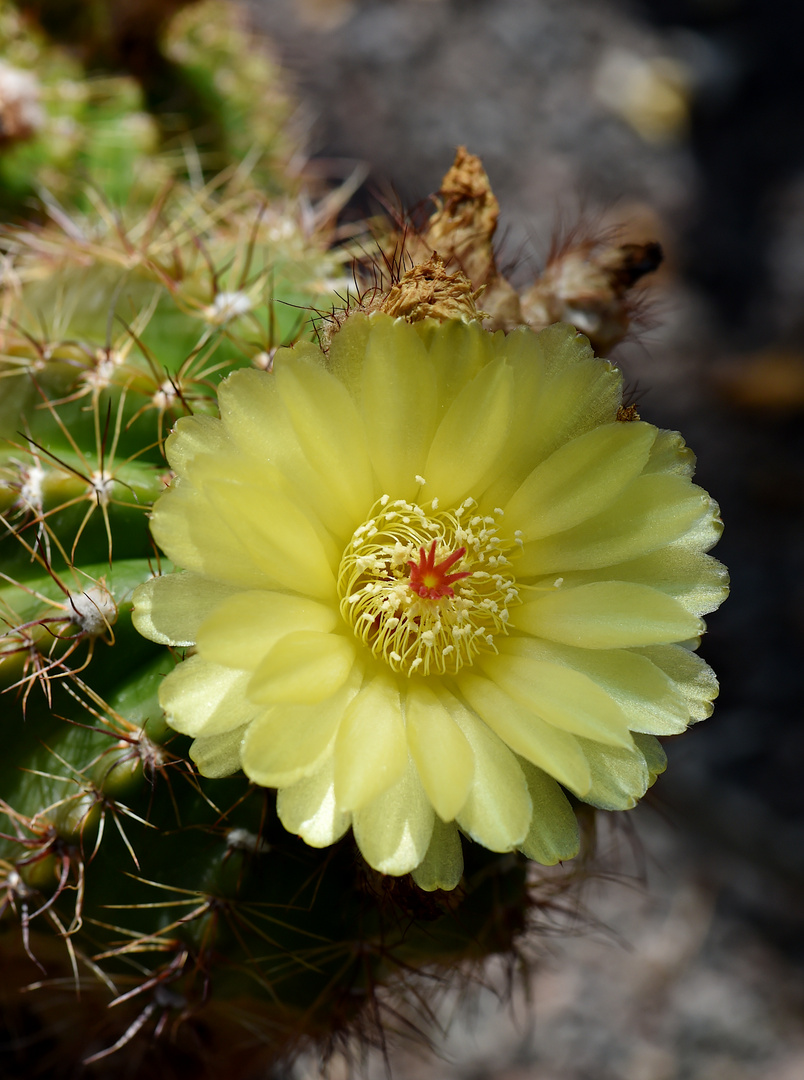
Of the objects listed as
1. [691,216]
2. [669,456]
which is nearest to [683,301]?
[691,216]

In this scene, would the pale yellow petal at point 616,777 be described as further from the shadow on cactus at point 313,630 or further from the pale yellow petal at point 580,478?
the pale yellow petal at point 580,478

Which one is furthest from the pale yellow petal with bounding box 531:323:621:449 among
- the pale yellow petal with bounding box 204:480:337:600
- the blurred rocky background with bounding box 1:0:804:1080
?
the blurred rocky background with bounding box 1:0:804:1080

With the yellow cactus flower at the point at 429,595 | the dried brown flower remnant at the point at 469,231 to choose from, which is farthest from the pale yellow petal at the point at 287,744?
the dried brown flower remnant at the point at 469,231

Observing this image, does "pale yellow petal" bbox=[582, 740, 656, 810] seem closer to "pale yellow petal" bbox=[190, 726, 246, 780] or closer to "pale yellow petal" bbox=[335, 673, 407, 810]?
"pale yellow petal" bbox=[335, 673, 407, 810]

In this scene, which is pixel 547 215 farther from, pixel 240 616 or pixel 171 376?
pixel 240 616

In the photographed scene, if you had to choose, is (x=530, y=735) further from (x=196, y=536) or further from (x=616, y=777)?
(x=196, y=536)

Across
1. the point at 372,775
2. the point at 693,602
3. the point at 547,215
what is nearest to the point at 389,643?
the point at 372,775
